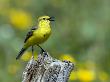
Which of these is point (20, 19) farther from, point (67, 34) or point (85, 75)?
point (85, 75)

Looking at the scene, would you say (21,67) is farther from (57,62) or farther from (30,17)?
(57,62)

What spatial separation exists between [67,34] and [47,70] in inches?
217

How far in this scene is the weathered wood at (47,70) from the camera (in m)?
5.38

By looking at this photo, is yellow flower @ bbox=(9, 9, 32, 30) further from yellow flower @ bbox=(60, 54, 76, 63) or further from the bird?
the bird

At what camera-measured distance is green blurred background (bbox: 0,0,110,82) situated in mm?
9312

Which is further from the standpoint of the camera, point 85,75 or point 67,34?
point 67,34

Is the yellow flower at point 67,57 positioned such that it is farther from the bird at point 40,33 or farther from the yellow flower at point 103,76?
the bird at point 40,33

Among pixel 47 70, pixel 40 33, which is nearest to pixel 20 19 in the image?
pixel 40 33

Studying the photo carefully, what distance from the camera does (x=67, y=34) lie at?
10961 mm

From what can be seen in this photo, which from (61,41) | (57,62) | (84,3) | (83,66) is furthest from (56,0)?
(57,62)

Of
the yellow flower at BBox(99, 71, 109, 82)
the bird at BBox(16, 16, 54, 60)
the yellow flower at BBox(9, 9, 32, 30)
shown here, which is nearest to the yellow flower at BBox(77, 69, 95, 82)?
the yellow flower at BBox(99, 71, 109, 82)

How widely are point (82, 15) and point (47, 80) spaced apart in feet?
20.4

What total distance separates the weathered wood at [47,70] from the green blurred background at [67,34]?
10.5 ft

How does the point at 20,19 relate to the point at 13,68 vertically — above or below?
above
